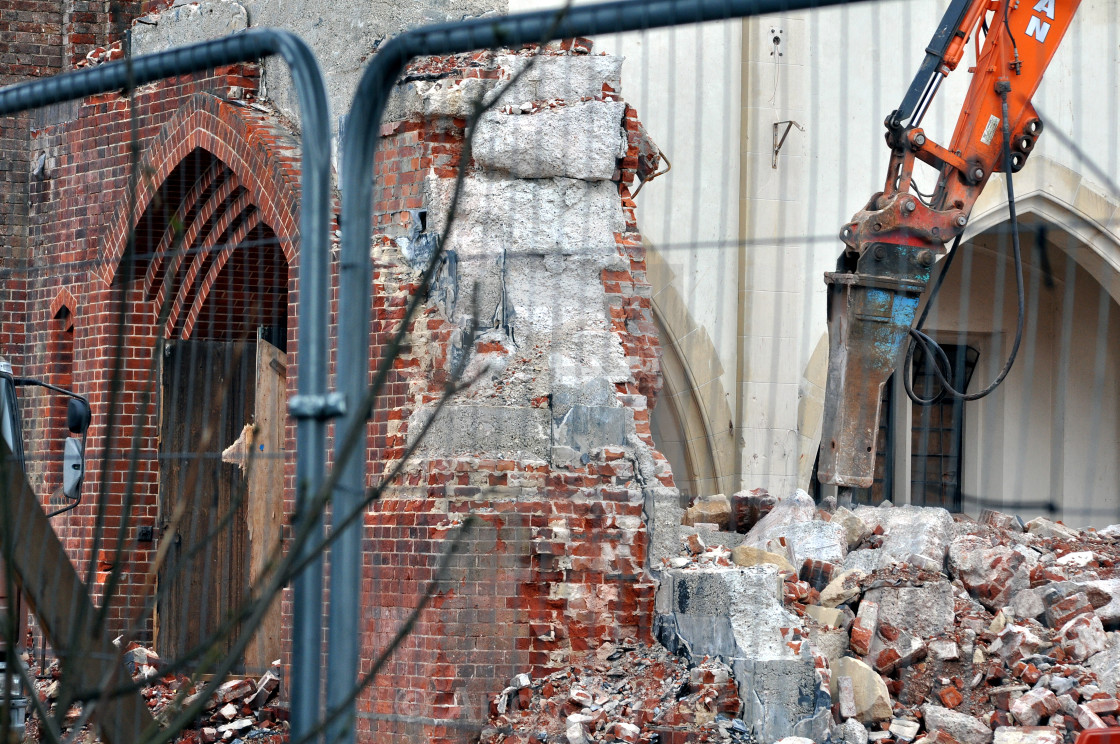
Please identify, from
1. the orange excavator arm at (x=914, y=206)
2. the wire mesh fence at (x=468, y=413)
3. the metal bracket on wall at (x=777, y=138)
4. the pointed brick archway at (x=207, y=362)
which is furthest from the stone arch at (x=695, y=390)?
the pointed brick archway at (x=207, y=362)

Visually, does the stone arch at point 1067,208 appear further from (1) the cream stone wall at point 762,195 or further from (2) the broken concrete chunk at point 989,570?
(2) the broken concrete chunk at point 989,570

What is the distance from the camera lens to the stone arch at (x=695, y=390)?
12.1 meters

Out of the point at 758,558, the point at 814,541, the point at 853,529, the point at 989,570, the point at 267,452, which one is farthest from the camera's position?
the point at 267,452

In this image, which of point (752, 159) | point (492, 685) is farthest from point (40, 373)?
point (752, 159)

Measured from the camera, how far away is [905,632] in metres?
A: 6.73

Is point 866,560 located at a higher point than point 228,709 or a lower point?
higher

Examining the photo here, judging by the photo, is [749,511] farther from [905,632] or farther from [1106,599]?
[1106,599]

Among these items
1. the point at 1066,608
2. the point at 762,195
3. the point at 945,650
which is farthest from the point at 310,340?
the point at 762,195

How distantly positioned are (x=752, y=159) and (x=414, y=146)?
547 cm

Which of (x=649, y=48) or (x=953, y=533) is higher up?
(x=649, y=48)

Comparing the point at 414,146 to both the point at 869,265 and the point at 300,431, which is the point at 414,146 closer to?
the point at 869,265

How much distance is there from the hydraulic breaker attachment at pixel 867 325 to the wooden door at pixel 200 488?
4098mm

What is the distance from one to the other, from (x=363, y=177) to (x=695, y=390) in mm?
9029

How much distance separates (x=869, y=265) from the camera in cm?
815
